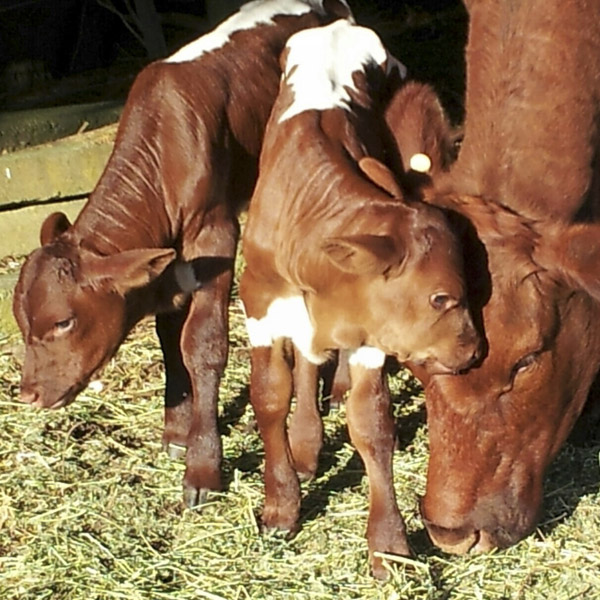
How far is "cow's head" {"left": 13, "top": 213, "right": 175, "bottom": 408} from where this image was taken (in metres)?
4.39

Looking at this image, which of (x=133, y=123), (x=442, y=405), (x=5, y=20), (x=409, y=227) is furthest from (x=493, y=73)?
(x=5, y=20)

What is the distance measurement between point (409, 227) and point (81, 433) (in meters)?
2.27

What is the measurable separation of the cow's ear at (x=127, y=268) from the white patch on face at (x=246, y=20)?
43.0 inches

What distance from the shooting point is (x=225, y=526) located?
4.56 meters

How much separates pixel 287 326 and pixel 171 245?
2.48 feet

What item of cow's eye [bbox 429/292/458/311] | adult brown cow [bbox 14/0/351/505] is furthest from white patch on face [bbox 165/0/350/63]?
cow's eye [bbox 429/292/458/311]

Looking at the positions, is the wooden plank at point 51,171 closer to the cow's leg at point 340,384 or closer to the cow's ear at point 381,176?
the cow's leg at point 340,384

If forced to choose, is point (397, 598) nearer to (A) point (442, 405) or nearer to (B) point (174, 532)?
(A) point (442, 405)

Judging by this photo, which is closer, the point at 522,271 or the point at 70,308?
the point at 522,271

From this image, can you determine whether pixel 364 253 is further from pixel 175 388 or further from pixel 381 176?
pixel 175 388

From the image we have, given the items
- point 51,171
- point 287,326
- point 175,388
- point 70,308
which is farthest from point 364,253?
point 51,171

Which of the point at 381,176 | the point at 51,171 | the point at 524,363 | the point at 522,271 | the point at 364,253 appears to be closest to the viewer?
the point at 364,253

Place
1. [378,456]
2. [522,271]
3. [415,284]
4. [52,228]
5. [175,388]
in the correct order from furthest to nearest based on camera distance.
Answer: [175,388] → [52,228] → [378,456] → [522,271] → [415,284]

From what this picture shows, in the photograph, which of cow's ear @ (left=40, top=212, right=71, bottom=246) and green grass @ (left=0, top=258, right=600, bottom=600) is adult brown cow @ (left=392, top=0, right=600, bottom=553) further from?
cow's ear @ (left=40, top=212, right=71, bottom=246)
